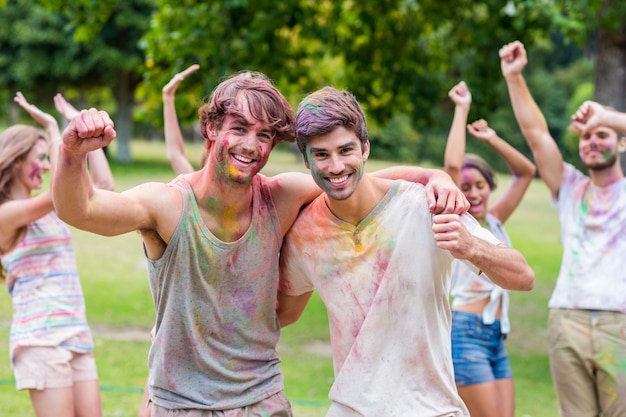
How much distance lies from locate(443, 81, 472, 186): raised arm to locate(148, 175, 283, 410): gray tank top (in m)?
1.41

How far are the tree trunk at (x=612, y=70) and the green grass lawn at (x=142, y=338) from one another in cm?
278

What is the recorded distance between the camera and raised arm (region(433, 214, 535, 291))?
113 inches

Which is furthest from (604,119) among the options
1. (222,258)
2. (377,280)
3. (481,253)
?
(222,258)

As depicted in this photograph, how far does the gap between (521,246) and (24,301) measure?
13055 millimetres

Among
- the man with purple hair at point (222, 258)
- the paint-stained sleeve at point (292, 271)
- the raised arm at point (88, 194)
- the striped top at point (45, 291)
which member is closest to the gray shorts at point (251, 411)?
the man with purple hair at point (222, 258)

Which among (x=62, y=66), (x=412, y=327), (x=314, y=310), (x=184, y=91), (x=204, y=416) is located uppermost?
(x=62, y=66)

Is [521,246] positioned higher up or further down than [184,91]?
further down

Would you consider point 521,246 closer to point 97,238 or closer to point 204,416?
point 97,238

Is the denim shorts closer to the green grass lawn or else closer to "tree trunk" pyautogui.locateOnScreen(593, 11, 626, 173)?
the green grass lawn

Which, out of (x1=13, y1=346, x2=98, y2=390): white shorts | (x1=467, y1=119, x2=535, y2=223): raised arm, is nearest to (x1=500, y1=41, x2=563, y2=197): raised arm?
(x1=467, y1=119, x2=535, y2=223): raised arm

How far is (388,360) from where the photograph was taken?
3.08 metres

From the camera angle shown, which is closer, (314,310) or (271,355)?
(271,355)

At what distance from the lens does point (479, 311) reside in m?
4.84

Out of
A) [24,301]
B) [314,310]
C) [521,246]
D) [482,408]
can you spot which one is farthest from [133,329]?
[521,246]
